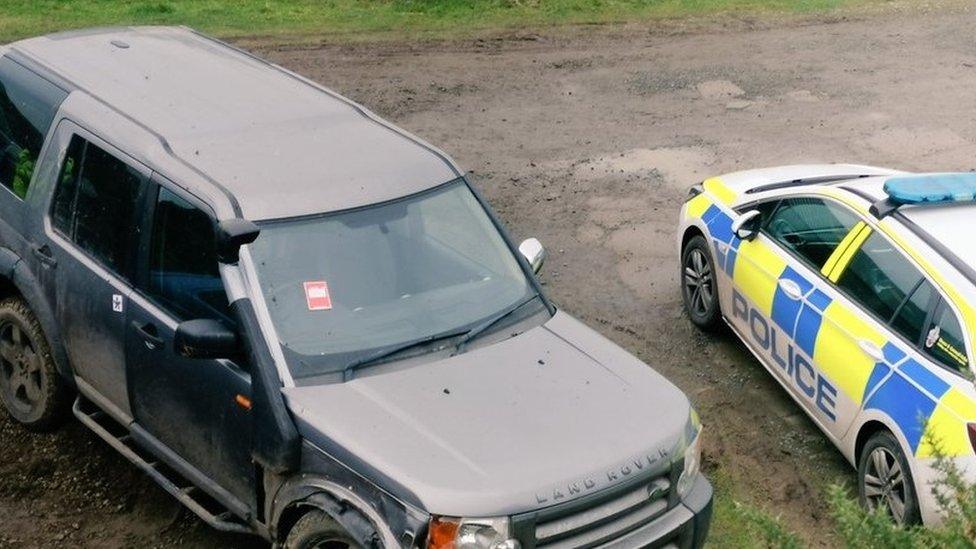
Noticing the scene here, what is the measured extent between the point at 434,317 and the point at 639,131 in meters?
7.56

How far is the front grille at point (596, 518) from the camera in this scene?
5.55m

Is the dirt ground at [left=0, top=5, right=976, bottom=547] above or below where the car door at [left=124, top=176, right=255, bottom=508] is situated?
below

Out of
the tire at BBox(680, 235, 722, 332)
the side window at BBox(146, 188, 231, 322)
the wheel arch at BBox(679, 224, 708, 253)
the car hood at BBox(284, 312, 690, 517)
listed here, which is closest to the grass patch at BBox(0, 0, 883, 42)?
the wheel arch at BBox(679, 224, 708, 253)

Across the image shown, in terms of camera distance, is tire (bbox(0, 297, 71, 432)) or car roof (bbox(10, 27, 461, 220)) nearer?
car roof (bbox(10, 27, 461, 220))

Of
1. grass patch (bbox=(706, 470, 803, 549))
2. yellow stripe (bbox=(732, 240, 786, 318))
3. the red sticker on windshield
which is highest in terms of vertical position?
the red sticker on windshield

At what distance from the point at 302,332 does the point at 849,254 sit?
3.58 meters

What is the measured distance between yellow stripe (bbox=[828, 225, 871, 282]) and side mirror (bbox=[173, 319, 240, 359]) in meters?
3.81

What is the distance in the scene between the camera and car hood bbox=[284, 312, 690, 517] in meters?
5.54

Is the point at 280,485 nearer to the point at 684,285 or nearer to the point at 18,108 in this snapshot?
the point at 18,108

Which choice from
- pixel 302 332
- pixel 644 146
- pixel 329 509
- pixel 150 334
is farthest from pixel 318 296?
pixel 644 146

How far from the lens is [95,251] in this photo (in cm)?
712

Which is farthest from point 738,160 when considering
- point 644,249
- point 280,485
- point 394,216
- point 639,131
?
point 280,485

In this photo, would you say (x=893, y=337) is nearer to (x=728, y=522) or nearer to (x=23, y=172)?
(x=728, y=522)

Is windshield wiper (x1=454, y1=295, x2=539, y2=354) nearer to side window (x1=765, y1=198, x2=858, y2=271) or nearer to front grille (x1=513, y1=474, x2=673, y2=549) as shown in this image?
front grille (x1=513, y1=474, x2=673, y2=549)
